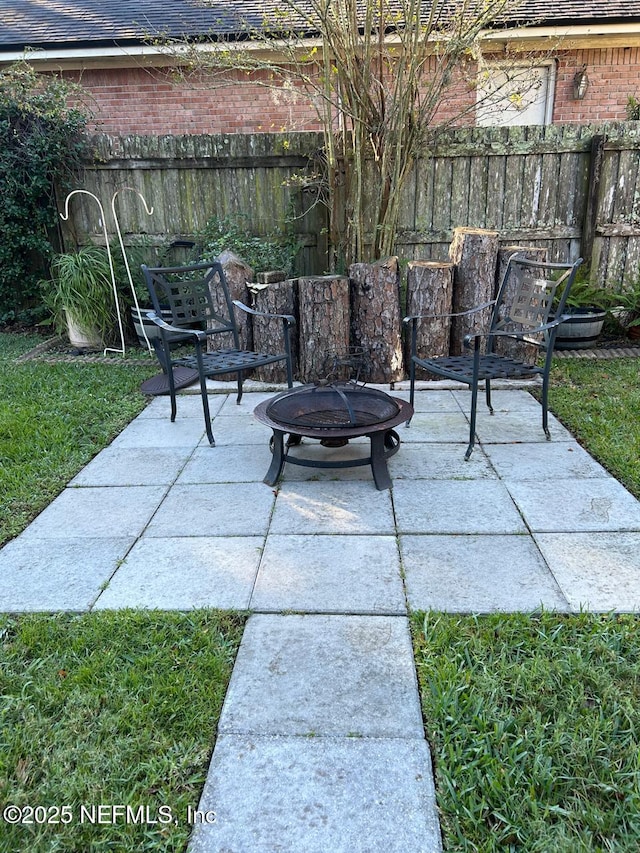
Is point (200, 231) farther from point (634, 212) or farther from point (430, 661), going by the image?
point (430, 661)

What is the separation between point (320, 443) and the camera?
3896 millimetres

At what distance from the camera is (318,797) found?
5.37 feet

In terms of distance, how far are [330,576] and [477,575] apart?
0.57 meters

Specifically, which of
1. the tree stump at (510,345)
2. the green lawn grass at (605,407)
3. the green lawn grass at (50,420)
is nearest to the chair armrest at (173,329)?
the green lawn grass at (50,420)

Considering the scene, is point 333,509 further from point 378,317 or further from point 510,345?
point 510,345

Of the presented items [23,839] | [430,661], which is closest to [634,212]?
[430,661]

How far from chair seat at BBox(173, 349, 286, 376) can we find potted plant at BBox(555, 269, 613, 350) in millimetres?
A: 2936

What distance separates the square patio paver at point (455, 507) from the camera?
9.66ft

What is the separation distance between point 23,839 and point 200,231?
5702 millimetres

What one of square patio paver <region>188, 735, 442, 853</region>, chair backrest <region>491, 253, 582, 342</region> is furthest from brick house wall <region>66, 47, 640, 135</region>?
square patio paver <region>188, 735, 442, 853</region>

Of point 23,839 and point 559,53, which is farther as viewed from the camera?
point 559,53

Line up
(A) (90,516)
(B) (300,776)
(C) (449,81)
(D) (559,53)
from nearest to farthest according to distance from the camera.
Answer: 1. (B) (300,776)
2. (A) (90,516)
3. (C) (449,81)
4. (D) (559,53)

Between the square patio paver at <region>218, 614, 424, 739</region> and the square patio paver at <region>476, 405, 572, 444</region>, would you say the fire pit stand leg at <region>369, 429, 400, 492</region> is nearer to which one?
the square patio paver at <region>476, 405, 572, 444</region>

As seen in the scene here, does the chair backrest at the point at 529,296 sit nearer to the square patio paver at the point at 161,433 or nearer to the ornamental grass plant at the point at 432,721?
the square patio paver at the point at 161,433
